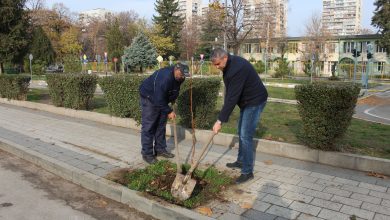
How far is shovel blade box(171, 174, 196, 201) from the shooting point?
15.4 feet

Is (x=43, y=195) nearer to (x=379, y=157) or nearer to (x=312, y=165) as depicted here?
(x=312, y=165)

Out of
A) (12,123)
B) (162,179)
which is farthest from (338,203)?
(12,123)

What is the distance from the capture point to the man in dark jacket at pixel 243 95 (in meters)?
5.04

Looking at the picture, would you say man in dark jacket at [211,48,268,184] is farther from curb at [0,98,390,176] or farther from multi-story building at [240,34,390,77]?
multi-story building at [240,34,390,77]

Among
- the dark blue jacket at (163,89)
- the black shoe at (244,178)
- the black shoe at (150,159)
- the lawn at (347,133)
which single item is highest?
the dark blue jacket at (163,89)

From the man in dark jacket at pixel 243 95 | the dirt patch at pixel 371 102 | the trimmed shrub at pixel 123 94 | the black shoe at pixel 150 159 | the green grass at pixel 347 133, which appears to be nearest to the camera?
the man in dark jacket at pixel 243 95

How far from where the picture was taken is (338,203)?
181 inches

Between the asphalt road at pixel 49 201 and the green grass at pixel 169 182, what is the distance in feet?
1.26

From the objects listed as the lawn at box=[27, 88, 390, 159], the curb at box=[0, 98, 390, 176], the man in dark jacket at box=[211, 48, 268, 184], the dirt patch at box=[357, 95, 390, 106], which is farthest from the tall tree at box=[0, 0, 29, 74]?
the dirt patch at box=[357, 95, 390, 106]

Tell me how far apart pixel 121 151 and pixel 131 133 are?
1.75 m

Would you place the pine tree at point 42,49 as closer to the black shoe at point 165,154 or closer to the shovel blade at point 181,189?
the black shoe at point 165,154

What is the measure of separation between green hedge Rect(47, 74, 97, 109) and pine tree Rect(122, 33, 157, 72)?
4071cm

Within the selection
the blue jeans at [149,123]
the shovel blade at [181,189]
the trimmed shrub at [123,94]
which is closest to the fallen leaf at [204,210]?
the shovel blade at [181,189]

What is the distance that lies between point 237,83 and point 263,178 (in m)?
1.52
